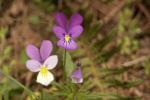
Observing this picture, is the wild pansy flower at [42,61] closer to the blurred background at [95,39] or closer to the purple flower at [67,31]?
the purple flower at [67,31]

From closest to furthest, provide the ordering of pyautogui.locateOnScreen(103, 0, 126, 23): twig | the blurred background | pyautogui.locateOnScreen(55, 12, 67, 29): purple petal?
pyautogui.locateOnScreen(55, 12, 67, 29): purple petal < the blurred background < pyautogui.locateOnScreen(103, 0, 126, 23): twig

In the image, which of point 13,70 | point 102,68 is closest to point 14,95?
point 13,70

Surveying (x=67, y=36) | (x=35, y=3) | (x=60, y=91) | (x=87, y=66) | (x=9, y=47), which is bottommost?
(x=60, y=91)

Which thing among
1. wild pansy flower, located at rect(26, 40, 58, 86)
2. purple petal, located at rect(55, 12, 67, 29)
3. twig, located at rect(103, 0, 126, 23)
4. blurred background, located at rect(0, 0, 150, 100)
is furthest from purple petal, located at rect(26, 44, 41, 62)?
twig, located at rect(103, 0, 126, 23)

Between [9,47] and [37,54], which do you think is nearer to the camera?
[37,54]

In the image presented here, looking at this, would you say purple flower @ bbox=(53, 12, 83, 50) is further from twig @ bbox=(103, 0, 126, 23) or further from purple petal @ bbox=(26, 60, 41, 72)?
twig @ bbox=(103, 0, 126, 23)

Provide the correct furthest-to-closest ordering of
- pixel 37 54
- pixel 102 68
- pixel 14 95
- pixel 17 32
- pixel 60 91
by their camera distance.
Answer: pixel 17 32
pixel 102 68
pixel 14 95
pixel 60 91
pixel 37 54

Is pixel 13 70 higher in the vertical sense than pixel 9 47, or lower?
lower

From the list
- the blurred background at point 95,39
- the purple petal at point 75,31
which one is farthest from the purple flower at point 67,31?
the blurred background at point 95,39

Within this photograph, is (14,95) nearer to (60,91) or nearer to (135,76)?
(60,91)
